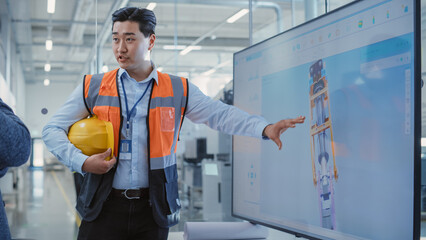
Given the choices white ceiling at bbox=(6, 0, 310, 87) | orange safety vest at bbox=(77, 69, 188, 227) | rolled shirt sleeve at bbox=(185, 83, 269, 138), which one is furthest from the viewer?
white ceiling at bbox=(6, 0, 310, 87)

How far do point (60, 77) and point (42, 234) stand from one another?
7.32ft

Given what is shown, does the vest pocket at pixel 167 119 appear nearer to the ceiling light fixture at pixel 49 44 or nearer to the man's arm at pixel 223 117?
the man's arm at pixel 223 117

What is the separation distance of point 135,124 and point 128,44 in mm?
325

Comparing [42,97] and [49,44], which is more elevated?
[49,44]

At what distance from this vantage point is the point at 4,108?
1.05 meters

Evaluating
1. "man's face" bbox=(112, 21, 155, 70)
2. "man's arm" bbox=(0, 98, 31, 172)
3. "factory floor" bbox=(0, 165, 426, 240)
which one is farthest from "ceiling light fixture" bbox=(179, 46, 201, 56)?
"man's arm" bbox=(0, 98, 31, 172)

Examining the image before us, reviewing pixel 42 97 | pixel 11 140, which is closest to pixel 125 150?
pixel 11 140

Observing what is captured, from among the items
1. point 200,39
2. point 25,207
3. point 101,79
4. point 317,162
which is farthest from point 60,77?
point 317,162

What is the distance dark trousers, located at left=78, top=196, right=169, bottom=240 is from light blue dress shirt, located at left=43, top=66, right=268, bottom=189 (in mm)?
71

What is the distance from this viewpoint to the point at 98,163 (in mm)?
1745

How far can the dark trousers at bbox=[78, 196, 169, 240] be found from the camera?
183 centimetres

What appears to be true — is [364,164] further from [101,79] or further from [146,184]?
[101,79]

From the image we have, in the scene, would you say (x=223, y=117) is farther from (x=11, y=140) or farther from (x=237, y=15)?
(x=237, y=15)

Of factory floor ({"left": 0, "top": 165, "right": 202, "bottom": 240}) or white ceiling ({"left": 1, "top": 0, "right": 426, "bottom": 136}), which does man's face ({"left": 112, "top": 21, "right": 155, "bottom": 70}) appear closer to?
factory floor ({"left": 0, "top": 165, "right": 202, "bottom": 240})
